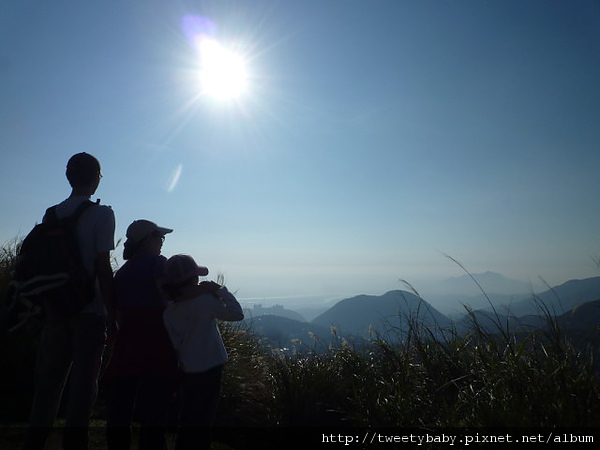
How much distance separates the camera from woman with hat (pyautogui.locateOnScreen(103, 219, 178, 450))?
2.62 metres

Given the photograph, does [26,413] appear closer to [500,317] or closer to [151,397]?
[151,397]

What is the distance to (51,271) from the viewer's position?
2.51 metres

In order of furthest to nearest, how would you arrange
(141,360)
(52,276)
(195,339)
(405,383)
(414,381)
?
(414,381) < (405,383) < (195,339) < (141,360) < (52,276)

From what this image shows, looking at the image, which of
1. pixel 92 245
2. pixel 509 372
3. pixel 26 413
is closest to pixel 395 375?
pixel 509 372

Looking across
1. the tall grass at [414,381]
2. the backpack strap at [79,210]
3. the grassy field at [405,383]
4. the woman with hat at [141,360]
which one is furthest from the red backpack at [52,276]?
the tall grass at [414,381]

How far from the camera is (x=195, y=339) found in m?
2.78

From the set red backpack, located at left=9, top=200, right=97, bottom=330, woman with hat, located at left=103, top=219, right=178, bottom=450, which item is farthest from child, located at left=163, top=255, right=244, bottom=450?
red backpack, located at left=9, top=200, right=97, bottom=330

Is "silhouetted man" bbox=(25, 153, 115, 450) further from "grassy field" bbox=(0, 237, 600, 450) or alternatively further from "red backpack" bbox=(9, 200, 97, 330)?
"grassy field" bbox=(0, 237, 600, 450)

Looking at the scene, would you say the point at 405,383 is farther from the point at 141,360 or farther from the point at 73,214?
the point at 73,214

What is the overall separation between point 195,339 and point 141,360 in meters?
0.40

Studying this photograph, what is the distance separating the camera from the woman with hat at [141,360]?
2617 millimetres

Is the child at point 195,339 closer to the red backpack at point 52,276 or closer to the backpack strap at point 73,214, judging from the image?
the red backpack at point 52,276

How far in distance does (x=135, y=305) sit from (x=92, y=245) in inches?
22.0

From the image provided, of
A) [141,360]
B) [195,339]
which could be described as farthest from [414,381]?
[141,360]
